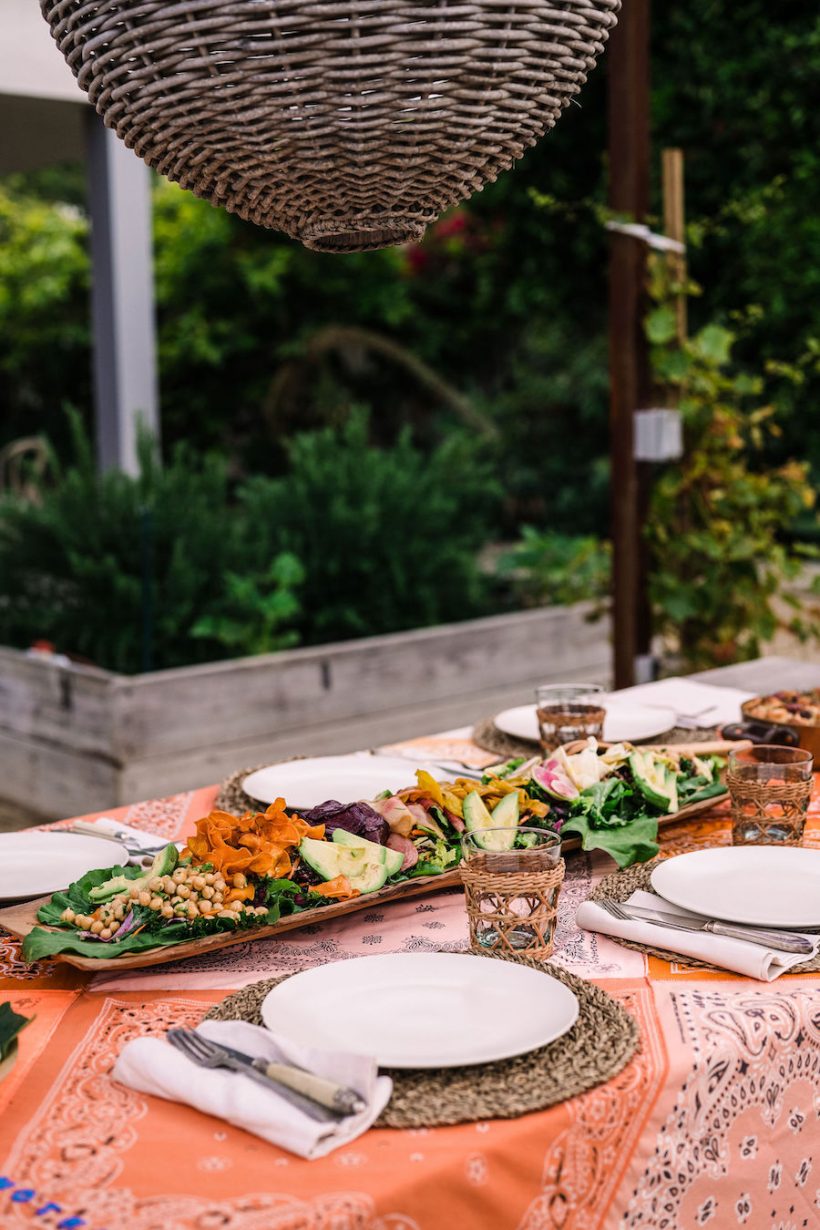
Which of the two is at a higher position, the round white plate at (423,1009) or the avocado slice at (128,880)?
the avocado slice at (128,880)

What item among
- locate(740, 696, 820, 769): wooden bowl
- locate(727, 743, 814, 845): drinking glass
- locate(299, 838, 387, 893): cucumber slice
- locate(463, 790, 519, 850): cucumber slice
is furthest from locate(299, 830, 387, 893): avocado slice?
locate(740, 696, 820, 769): wooden bowl

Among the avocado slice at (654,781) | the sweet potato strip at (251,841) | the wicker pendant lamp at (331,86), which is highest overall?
the wicker pendant lamp at (331,86)

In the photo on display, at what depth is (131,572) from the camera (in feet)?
12.8

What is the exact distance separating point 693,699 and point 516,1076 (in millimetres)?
1412

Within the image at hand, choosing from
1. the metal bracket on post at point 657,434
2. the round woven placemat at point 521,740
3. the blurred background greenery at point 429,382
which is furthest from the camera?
the blurred background greenery at point 429,382

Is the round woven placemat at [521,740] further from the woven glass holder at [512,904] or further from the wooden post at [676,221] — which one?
the wooden post at [676,221]

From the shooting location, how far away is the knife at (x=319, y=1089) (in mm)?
878

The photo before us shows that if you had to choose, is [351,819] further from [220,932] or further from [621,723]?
[621,723]

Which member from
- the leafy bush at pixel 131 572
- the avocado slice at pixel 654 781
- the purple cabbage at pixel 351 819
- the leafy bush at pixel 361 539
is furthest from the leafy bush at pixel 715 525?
the purple cabbage at pixel 351 819

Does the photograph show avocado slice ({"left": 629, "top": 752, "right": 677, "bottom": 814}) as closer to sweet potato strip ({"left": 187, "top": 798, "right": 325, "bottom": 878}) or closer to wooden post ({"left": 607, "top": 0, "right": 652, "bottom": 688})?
sweet potato strip ({"left": 187, "top": 798, "right": 325, "bottom": 878})

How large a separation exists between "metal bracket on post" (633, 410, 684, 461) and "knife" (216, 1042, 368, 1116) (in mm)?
2866

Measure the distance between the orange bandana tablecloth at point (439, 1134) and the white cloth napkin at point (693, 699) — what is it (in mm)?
919

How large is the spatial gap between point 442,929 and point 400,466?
3.47 metres

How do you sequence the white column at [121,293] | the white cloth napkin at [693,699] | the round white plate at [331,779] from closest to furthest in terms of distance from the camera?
the round white plate at [331,779]
the white cloth napkin at [693,699]
the white column at [121,293]
